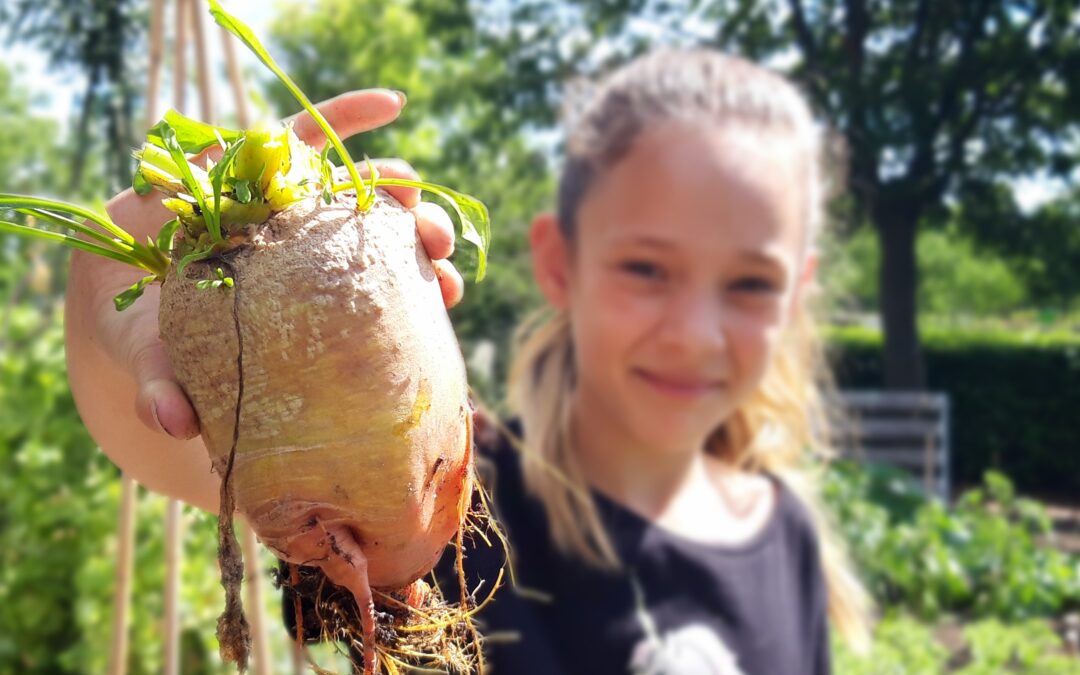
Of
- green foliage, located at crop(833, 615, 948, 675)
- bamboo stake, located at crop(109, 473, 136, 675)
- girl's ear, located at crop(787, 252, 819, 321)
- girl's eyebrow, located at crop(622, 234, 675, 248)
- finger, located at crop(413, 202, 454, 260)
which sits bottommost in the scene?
green foliage, located at crop(833, 615, 948, 675)

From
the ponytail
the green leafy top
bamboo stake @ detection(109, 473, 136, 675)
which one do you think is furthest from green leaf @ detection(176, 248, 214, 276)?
the ponytail

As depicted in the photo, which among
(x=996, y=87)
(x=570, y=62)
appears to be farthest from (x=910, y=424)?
(x=570, y=62)

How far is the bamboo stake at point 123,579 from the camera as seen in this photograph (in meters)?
1.92

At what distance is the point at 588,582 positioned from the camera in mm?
2344

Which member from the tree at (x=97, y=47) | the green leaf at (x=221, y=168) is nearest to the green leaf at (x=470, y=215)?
the green leaf at (x=221, y=168)

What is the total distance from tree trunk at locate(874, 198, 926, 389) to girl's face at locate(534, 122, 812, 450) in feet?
34.2

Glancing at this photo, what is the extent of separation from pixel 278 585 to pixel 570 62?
12007 mm

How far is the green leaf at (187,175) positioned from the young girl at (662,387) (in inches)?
60.1

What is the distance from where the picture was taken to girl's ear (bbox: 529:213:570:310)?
2.60 metres

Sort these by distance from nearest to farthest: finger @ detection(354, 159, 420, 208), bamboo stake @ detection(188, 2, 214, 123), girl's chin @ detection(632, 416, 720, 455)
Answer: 1. finger @ detection(354, 159, 420, 208)
2. bamboo stake @ detection(188, 2, 214, 123)
3. girl's chin @ detection(632, 416, 720, 455)

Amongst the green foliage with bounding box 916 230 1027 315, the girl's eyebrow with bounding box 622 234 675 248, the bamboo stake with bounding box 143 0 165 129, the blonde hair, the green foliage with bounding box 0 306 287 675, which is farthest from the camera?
the green foliage with bounding box 916 230 1027 315

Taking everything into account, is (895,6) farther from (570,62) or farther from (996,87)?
(570,62)

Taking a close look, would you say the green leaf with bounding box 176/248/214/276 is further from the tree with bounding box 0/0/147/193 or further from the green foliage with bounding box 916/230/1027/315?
the green foliage with bounding box 916/230/1027/315

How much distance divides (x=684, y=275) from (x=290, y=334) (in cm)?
153
